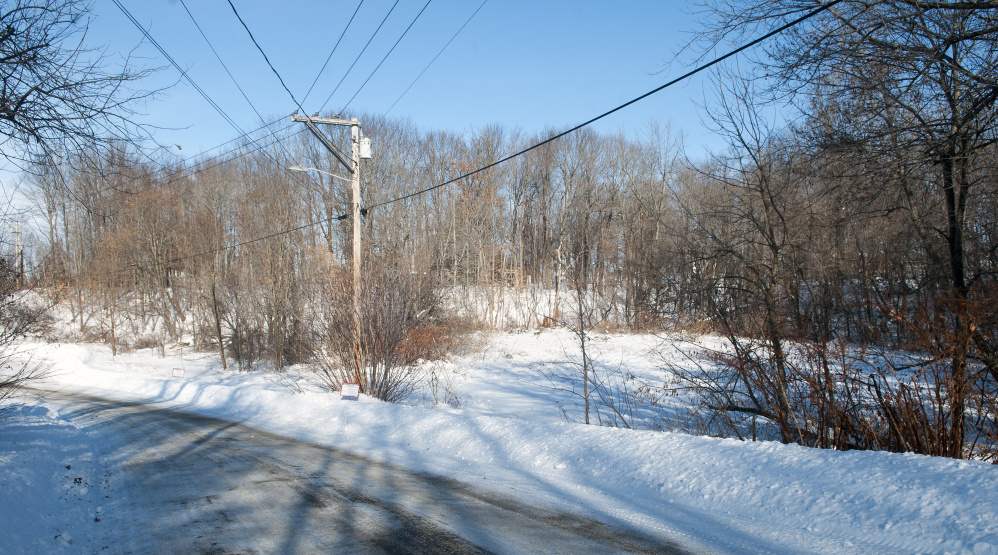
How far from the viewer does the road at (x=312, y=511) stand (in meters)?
4.62

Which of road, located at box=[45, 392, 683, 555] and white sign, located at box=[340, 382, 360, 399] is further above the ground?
white sign, located at box=[340, 382, 360, 399]

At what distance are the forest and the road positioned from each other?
326 centimetres

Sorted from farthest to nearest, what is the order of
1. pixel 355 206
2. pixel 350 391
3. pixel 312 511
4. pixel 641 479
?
pixel 355 206 → pixel 350 391 → pixel 641 479 → pixel 312 511

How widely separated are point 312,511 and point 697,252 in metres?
7.41

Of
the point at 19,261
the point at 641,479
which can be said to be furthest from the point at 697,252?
the point at 19,261

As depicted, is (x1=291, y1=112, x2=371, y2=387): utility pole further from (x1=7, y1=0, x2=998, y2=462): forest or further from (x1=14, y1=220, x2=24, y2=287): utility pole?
(x1=14, y1=220, x2=24, y2=287): utility pole

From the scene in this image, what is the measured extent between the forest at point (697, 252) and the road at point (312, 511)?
3.26 meters

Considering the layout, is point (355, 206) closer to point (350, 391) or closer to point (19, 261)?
point (350, 391)

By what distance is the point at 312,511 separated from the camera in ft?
18.1

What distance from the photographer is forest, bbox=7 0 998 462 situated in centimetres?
687

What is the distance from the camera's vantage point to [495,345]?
30828 mm

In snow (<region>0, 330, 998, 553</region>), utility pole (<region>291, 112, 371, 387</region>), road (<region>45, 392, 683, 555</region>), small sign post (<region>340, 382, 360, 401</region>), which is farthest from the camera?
utility pole (<region>291, 112, 371, 387</region>)

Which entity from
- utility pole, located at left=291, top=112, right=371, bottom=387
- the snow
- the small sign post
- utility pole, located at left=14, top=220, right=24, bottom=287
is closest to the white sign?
the small sign post

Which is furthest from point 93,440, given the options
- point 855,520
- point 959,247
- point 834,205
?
point 959,247
